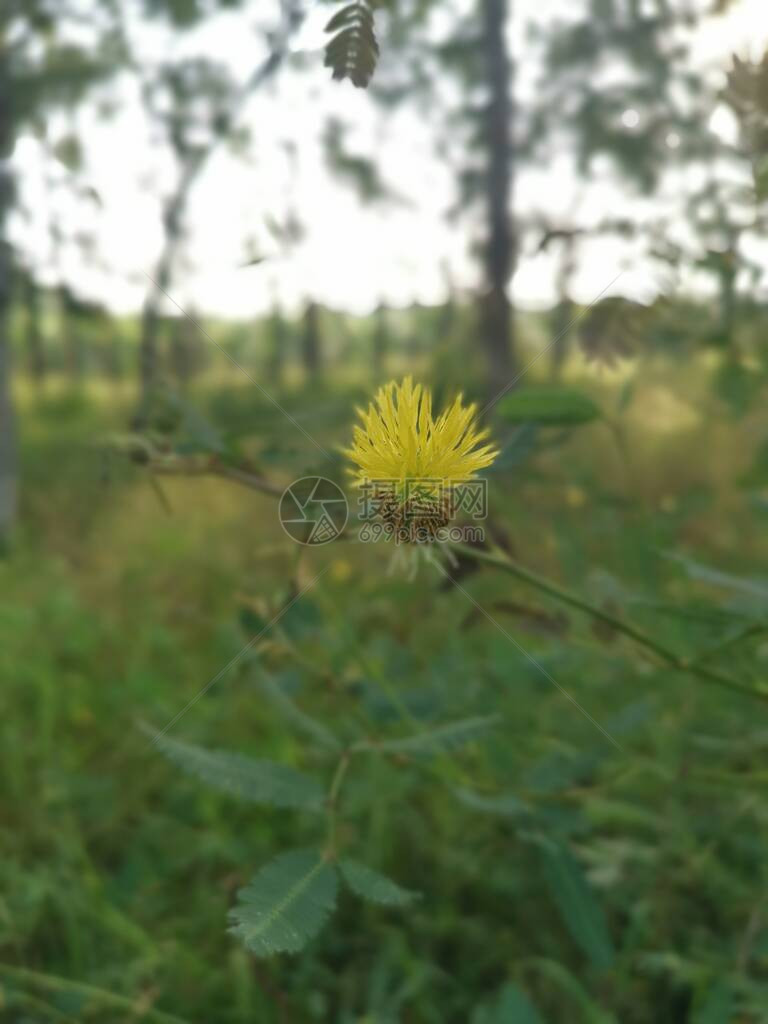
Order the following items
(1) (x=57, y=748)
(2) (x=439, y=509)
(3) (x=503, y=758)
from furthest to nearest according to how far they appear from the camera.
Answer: (1) (x=57, y=748), (3) (x=503, y=758), (2) (x=439, y=509)

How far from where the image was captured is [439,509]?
384mm

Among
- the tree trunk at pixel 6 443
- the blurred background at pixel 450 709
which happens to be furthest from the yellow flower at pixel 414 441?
the tree trunk at pixel 6 443

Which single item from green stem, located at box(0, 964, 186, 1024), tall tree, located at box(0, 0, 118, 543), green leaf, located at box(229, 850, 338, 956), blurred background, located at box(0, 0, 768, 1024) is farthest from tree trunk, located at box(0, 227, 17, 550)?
green leaf, located at box(229, 850, 338, 956)

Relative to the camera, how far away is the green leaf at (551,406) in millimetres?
639

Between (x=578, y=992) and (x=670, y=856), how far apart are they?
0.75ft

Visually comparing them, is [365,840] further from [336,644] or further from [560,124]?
[560,124]

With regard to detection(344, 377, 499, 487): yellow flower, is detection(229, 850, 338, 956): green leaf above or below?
below

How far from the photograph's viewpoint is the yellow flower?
1.14 ft

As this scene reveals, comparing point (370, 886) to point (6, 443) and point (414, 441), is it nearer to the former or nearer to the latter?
point (414, 441)

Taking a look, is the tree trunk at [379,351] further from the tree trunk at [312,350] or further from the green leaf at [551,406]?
the tree trunk at [312,350]

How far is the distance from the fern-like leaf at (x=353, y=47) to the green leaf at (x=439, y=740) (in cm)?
44

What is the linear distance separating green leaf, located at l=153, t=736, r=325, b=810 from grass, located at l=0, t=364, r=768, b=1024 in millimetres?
79

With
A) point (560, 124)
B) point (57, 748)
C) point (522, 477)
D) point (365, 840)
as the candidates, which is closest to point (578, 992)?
point (365, 840)

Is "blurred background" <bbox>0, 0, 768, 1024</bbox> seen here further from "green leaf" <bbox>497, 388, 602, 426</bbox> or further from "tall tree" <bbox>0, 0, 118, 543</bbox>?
"tall tree" <bbox>0, 0, 118, 543</bbox>
